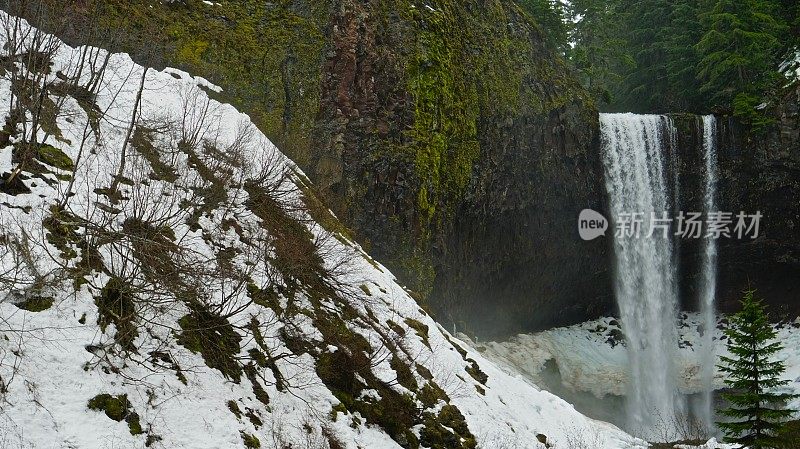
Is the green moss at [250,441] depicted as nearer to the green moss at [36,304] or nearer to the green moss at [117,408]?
the green moss at [117,408]

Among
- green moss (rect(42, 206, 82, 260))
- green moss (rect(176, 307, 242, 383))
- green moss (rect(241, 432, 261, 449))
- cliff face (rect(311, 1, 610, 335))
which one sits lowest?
green moss (rect(241, 432, 261, 449))

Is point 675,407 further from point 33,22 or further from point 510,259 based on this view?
point 33,22

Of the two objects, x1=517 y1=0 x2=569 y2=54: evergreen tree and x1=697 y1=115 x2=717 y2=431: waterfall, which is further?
x1=517 y1=0 x2=569 y2=54: evergreen tree

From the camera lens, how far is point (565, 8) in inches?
1508

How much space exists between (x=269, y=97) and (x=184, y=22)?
116 inches

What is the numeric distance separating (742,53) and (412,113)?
16913mm

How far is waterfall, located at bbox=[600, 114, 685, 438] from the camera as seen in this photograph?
25555 millimetres

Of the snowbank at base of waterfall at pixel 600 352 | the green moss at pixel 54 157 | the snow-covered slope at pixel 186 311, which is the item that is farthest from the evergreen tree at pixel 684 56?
the green moss at pixel 54 157

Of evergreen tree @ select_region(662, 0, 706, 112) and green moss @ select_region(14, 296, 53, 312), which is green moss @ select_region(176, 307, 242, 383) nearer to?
green moss @ select_region(14, 296, 53, 312)

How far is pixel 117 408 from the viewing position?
5.45 meters

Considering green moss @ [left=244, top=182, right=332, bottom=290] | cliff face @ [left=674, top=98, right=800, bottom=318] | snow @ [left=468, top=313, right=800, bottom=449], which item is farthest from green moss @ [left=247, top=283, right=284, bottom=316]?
cliff face @ [left=674, top=98, right=800, bottom=318]

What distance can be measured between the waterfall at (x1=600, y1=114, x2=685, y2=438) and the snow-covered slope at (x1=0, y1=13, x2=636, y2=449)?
1542cm

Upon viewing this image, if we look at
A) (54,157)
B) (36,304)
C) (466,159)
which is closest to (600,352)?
(466,159)

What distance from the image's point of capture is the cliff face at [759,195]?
25.1 meters
